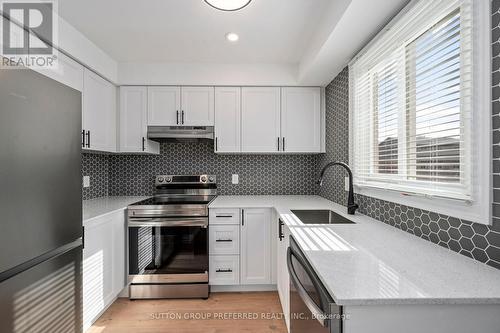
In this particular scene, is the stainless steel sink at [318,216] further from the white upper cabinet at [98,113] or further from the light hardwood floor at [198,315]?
the white upper cabinet at [98,113]

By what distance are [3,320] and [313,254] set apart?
1296 mm

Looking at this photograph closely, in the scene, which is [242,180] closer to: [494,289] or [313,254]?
[313,254]

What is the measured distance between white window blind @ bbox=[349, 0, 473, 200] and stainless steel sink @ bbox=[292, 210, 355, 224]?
342 mm

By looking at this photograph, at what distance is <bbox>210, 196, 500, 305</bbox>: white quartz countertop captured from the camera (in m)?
0.68

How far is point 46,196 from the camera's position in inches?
43.8

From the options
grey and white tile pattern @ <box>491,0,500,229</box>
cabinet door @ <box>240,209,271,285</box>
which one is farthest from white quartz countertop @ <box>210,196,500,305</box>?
cabinet door @ <box>240,209,271,285</box>

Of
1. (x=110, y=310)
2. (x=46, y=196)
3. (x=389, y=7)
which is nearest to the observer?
(x=46, y=196)

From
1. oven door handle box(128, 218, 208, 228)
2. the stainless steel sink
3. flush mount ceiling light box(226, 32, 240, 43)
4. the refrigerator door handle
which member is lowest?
oven door handle box(128, 218, 208, 228)

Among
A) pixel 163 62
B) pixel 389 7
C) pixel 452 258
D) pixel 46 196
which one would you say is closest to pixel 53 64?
pixel 163 62

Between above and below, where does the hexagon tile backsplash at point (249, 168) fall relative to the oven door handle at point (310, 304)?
above

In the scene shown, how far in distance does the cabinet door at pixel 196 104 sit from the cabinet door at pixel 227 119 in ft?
0.36

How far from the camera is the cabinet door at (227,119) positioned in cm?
261

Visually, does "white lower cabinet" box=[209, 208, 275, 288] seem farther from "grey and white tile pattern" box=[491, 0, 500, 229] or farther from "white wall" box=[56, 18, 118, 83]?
"white wall" box=[56, 18, 118, 83]

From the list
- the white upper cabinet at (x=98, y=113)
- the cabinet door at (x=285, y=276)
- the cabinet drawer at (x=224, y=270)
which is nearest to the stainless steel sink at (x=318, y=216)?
the cabinet door at (x=285, y=276)
